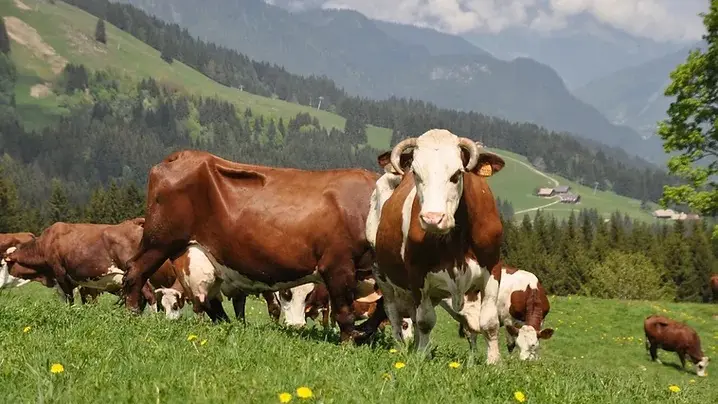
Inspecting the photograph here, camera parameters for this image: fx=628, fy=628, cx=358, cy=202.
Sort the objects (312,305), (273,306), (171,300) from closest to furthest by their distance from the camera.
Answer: (171,300) < (312,305) < (273,306)

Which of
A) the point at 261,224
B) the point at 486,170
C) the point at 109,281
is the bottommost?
the point at 109,281

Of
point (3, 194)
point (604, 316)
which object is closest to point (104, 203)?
point (3, 194)

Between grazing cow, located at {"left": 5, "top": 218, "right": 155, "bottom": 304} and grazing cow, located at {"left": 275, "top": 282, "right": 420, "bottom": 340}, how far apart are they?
422 cm

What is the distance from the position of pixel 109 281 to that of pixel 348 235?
12.3 metres

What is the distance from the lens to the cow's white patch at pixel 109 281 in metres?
18.6

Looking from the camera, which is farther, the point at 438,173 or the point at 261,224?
the point at 261,224

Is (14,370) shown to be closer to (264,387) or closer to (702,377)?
(264,387)

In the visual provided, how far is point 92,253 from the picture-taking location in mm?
18609

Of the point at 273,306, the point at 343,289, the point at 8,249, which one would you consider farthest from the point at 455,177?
the point at 8,249

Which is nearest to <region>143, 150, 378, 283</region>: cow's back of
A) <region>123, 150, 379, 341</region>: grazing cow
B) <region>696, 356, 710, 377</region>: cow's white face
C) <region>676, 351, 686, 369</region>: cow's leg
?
<region>123, 150, 379, 341</region>: grazing cow

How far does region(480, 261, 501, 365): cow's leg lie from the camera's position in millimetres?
7680

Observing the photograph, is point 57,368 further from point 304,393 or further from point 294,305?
point 294,305

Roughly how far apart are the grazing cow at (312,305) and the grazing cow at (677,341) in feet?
42.1

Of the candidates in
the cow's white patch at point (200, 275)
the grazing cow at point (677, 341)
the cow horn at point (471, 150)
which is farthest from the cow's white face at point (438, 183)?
the grazing cow at point (677, 341)
